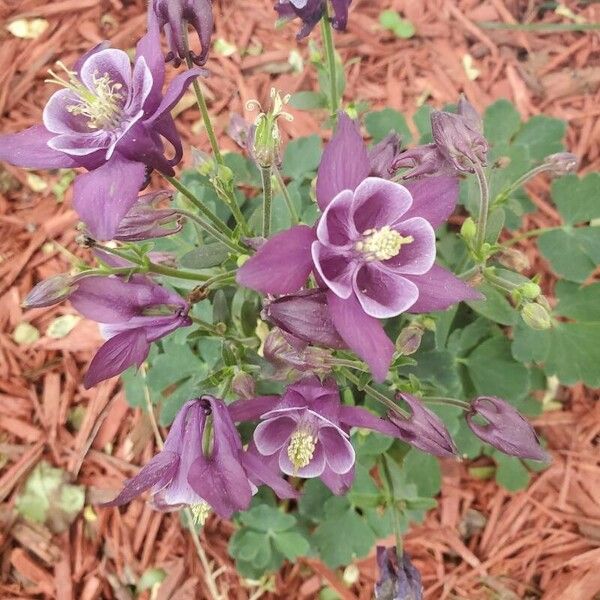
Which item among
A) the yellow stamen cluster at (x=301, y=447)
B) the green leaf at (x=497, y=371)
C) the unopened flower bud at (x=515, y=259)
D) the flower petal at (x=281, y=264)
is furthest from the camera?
the green leaf at (x=497, y=371)

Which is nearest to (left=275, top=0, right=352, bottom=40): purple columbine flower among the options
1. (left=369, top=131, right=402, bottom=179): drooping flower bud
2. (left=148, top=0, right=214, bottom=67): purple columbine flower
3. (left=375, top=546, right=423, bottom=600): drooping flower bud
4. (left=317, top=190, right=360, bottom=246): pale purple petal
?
(left=148, top=0, right=214, bottom=67): purple columbine flower

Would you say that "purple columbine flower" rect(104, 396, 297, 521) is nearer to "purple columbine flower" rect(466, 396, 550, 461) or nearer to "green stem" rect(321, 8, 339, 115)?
"purple columbine flower" rect(466, 396, 550, 461)

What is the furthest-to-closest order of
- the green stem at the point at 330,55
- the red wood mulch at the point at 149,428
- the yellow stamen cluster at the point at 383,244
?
1. the red wood mulch at the point at 149,428
2. the green stem at the point at 330,55
3. the yellow stamen cluster at the point at 383,244

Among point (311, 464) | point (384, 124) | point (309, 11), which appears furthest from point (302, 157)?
point (311, 464)

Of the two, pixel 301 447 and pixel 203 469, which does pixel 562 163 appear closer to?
pixel 301 447

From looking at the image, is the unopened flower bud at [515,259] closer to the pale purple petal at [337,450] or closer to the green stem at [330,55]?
the pale purple petal at [337,450]

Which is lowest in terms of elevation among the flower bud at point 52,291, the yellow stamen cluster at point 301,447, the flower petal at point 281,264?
the yellow stamen cluster at point 301,447

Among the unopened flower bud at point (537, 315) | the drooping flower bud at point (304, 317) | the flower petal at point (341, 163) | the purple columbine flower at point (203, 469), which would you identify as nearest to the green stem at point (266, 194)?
the flower petal at point (341, 163)
